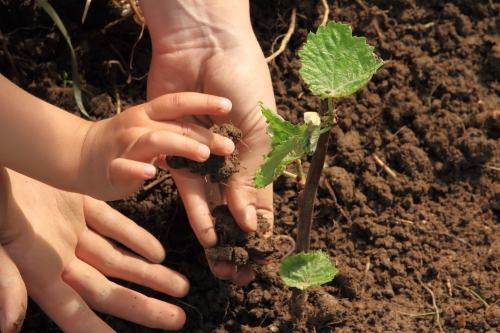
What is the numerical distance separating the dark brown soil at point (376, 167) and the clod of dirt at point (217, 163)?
0.47 metres

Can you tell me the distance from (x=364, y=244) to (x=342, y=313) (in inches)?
10.4

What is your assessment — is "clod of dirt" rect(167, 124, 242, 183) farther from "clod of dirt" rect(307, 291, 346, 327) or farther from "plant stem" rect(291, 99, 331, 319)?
"clod of dirt" rect(307, 291, 346, 327)

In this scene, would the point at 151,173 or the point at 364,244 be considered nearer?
the point at 151,173

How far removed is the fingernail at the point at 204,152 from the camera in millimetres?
1465

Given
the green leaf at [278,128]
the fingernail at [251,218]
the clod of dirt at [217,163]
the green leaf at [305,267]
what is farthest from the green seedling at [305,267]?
the green leaf at [278,128]

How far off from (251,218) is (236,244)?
0.09 metres

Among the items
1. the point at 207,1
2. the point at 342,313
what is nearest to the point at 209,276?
the point at 342,313

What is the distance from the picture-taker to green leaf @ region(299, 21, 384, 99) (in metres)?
1.30

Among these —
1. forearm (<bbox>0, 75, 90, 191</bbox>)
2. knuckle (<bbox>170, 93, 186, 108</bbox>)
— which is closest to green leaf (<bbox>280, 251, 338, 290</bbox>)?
knuckle (<bbox>170, 93, 186, 108</bbox>)

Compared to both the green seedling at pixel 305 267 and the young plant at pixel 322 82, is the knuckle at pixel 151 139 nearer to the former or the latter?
the young plant at pixel 322 82

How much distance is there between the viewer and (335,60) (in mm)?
1340

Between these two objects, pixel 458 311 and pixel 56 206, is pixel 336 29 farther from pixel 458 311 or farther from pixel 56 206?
pixel 56 206

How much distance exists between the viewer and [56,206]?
1.93 m

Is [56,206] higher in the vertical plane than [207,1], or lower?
lower
